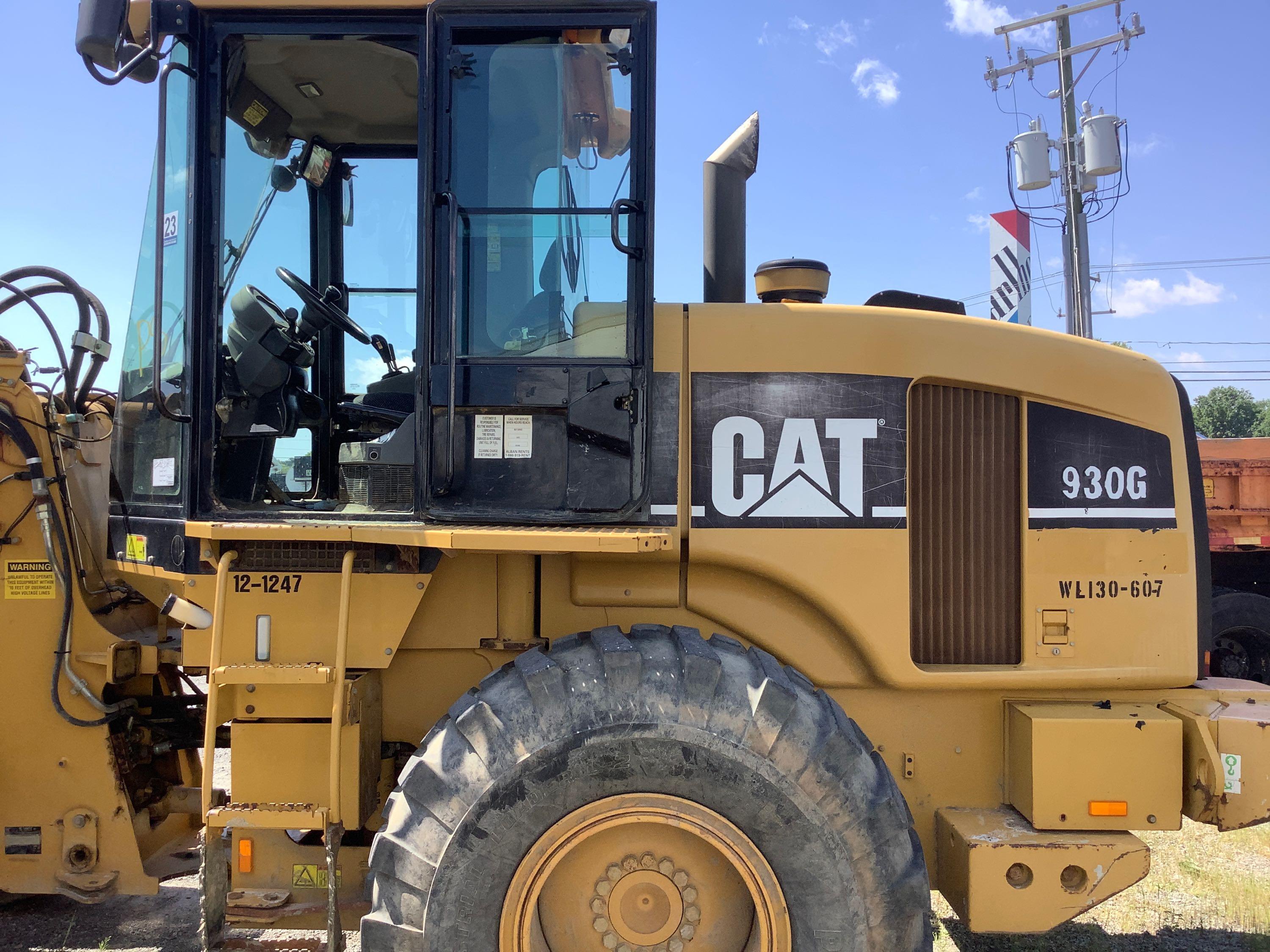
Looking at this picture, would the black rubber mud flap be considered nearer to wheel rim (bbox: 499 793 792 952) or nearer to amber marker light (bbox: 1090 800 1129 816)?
wheel rim (bbox: 499 793 792 952)

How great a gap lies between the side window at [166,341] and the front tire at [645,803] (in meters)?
1.33

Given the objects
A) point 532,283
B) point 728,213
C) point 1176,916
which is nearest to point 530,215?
point 532,283

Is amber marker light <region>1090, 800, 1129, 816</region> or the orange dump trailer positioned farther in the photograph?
the orange dump trailer

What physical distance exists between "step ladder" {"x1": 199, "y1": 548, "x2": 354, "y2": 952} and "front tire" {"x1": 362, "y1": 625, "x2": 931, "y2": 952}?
0.24 metres

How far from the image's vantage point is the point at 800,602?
2.77 meters

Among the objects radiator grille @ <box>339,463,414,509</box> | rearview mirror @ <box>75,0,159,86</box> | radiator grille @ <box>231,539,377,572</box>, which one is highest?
rearview mirror @ <box>75,0,159,86</box>

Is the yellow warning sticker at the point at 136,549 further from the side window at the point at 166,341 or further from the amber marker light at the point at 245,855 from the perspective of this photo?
the amber marker light at the point at 245,855

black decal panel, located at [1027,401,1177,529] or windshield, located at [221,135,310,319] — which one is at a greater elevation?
windshield, located at [221,135,310,319]

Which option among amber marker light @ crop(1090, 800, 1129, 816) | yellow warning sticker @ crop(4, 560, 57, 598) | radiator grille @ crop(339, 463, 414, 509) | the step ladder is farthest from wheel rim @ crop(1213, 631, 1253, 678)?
yellow warning sticker @ crop(4, 560, 57, 598)

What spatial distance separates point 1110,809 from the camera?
2672mm

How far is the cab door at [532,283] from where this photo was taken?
98.7 inches

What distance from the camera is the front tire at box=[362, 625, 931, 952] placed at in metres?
2.27

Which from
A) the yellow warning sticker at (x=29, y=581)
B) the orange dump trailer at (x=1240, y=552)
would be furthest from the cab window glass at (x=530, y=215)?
the orange dump trailer at (x=1240, y=552)

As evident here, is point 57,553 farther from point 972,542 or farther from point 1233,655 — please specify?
point 1233,655
